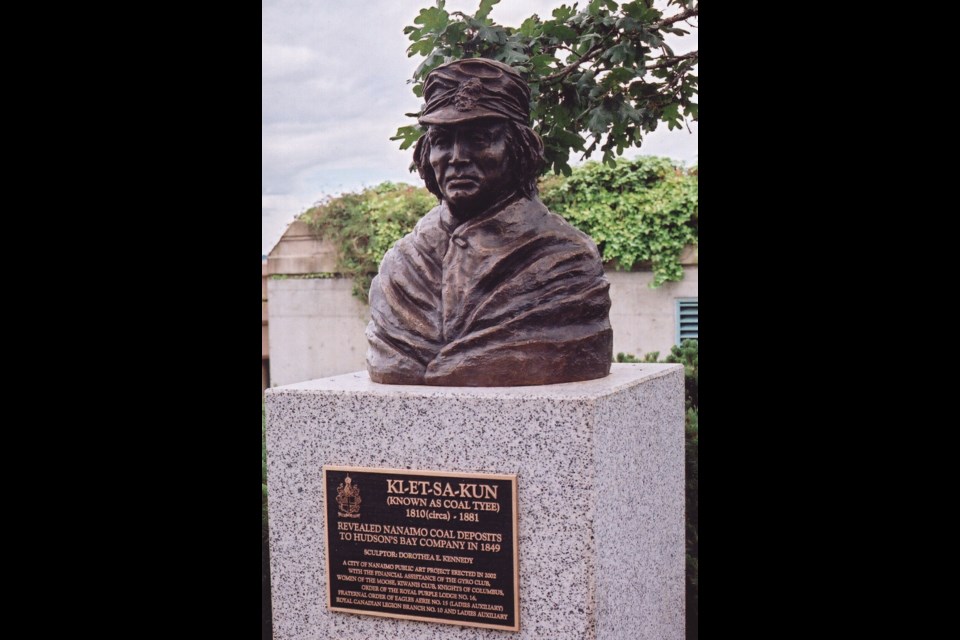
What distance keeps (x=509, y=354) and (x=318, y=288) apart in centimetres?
557

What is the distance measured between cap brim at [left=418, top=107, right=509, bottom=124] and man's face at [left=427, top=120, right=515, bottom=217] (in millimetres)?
30

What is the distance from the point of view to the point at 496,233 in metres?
3.45

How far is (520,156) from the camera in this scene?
349cm

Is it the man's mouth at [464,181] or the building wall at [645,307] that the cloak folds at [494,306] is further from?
the building wall at [645,307]

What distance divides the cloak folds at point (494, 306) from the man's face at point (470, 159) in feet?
0.38

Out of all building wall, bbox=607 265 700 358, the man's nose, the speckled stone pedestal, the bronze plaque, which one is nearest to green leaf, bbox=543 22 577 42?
the man's nose

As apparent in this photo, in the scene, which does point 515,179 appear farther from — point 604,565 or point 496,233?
point 604,565

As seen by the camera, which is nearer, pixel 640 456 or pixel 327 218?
pixel 640 456

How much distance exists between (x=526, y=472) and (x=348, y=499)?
2.31 feet

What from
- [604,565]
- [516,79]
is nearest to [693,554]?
[604,565]

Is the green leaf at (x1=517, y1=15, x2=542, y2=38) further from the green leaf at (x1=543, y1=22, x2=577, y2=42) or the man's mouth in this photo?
the man's mouth

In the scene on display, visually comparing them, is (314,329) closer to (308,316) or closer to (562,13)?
(308,316)

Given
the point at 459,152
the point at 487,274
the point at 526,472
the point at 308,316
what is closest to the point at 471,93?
the point at 459,152

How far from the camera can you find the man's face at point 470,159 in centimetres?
338
